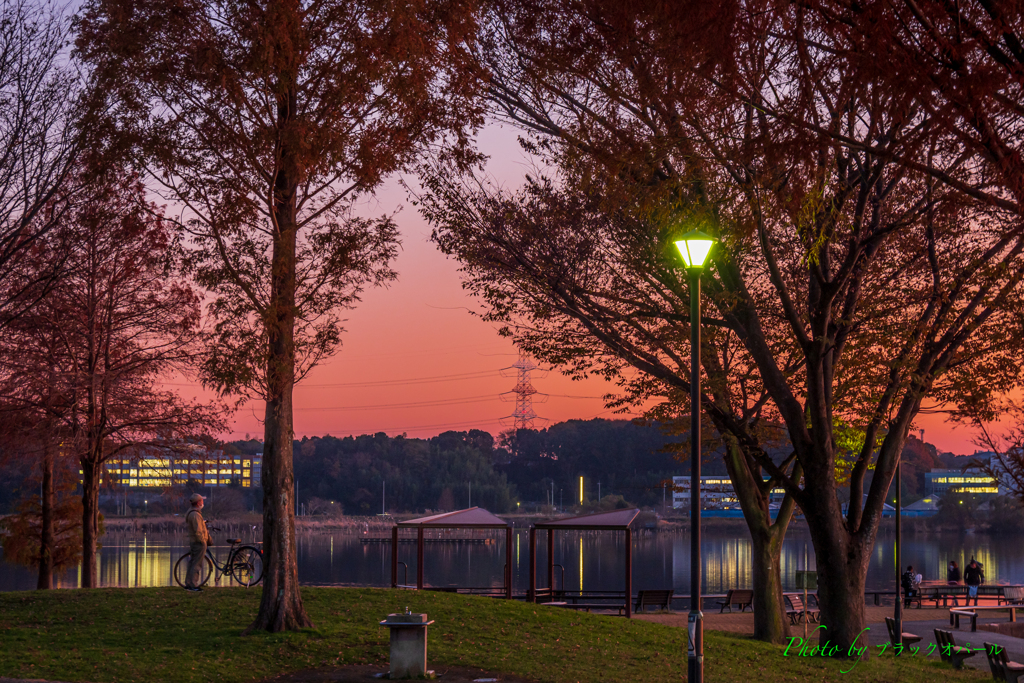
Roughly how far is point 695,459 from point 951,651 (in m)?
11.0

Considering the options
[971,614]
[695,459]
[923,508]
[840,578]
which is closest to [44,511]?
[840,578]

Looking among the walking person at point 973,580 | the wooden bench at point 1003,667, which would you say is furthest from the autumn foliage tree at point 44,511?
the walking person at point 973,580

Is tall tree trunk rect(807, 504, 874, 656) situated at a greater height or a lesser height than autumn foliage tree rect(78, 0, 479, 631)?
lesser

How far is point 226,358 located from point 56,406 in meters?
12.9

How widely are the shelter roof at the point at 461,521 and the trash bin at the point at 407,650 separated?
15.4m

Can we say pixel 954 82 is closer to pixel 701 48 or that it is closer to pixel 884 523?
pixel 701 48

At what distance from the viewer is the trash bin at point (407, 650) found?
11.5m

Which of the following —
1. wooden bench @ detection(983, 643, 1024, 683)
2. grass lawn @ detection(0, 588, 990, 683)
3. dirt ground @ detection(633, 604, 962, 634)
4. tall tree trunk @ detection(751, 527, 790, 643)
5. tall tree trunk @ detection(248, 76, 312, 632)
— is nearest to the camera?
grass lawn @ detection(0, 588, 990, 683)

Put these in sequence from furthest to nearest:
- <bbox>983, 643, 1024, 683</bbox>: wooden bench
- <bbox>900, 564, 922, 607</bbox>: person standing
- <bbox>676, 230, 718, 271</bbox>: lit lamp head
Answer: <bbox>900, 564, 922, 607</bbox>: person standing
<bbox>983, 643, 1024, 683</bbox>: wooden bench
<bbox>676, 230, 718, 271</bbox>: lit lamp head

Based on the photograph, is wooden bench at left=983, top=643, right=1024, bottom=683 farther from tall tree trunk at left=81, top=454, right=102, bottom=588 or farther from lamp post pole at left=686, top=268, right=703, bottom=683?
tall tree trunk at left=81, top=454, right=102, bottom=588

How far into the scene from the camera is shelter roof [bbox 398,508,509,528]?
91.3ft

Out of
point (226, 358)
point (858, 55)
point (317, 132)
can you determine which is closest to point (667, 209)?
point (858, 55)

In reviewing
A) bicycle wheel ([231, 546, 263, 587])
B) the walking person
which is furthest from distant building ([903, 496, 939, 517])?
bicycle wheel ([231, 546, 263, 587])

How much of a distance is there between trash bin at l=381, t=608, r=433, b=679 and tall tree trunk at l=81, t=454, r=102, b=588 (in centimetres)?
1445
